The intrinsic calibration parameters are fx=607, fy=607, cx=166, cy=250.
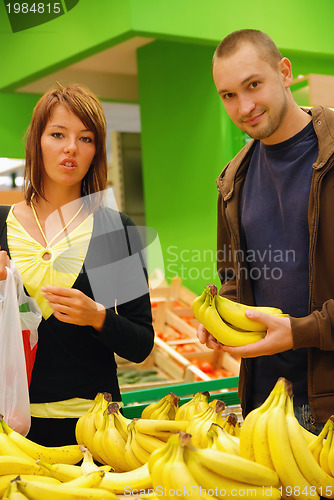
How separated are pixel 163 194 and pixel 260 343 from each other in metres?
4.73

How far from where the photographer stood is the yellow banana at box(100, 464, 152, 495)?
1.38 meters

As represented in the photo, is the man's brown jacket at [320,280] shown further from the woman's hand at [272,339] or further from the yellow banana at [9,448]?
the yellow banana at [9,448]

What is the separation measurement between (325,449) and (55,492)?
1.90 ft

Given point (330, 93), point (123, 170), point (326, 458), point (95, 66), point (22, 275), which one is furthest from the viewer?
point (123, 170)

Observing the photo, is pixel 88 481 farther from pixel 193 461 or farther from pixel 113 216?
pixel 113 216

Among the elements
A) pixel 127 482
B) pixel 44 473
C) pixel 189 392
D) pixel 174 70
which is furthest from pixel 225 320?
pixel 174 70

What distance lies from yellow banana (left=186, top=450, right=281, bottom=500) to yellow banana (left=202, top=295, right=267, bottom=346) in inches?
18.0

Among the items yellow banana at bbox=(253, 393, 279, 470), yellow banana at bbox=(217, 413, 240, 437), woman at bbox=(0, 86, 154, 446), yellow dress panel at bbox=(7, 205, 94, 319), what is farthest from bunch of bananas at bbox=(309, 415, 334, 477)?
yellow dress panel at bbox=(7, 205, 94, 319)

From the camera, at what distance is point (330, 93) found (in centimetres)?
448

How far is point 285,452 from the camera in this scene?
1240 millimetres

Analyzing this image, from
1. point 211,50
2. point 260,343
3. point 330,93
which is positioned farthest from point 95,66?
point 260,343

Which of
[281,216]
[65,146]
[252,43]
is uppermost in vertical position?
[252,43]

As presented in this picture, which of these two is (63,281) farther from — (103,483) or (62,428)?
(103,483)

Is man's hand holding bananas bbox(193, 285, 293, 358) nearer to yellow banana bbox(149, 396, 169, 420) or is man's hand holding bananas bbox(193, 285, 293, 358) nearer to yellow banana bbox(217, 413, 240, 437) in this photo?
yellow banana bbox(217, 413, 240, 437)
